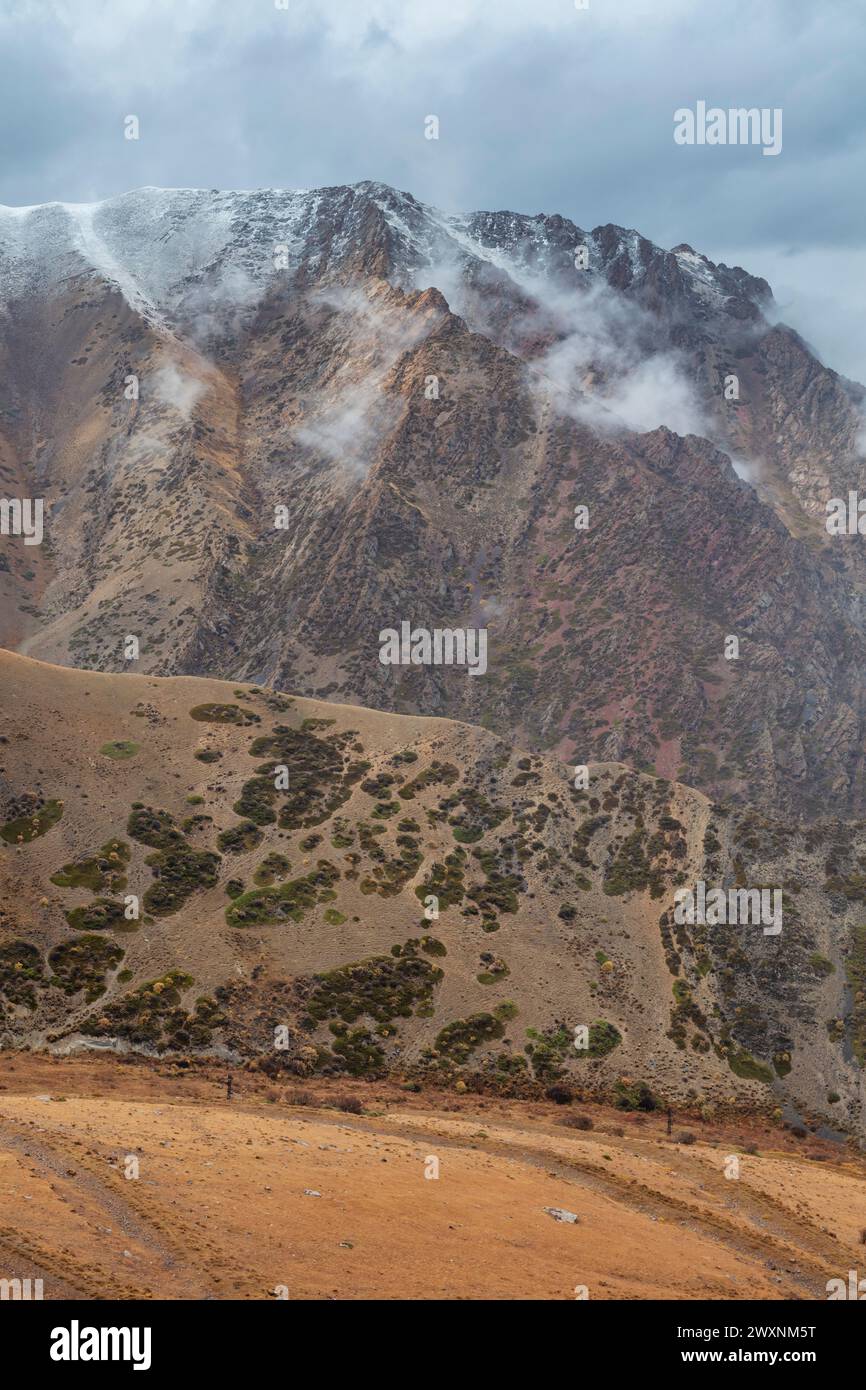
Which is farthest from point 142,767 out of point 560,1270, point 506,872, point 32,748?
point 560,1270

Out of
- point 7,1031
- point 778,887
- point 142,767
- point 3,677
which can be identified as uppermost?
point 3,677

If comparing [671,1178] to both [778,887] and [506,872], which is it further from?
[778,887]

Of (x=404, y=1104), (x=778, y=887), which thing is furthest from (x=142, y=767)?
(x=778, y=887)

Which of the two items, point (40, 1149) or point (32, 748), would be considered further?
point (32, 748)

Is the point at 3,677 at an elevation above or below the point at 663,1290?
above
